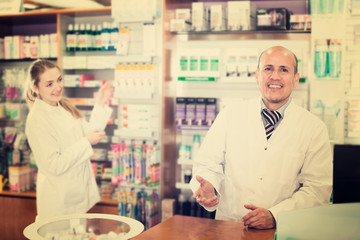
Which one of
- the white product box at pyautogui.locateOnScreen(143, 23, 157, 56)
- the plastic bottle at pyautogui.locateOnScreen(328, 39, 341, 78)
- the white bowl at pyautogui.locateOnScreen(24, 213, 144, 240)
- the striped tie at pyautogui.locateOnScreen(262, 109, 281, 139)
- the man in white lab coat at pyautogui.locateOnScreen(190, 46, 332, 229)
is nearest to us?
the white bowl at pyautogui.locateOnScreen(24, 213, 144, 240)

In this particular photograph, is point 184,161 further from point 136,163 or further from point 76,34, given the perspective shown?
point 76,34

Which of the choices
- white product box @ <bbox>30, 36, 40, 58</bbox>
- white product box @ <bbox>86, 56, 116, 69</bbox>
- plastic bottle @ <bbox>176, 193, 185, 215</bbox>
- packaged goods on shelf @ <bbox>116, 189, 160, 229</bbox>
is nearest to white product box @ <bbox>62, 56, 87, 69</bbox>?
white product box @ <bbox>86, 56, 116, 69</bbox>

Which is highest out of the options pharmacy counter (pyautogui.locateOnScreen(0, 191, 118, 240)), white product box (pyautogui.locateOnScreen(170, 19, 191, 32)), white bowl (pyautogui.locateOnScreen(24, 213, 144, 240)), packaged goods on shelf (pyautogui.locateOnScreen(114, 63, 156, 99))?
white product box (pyautogui.locateOnScreen(170, 19, 191, 32))

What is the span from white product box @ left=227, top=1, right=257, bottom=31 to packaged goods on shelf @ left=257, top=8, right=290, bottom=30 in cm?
11

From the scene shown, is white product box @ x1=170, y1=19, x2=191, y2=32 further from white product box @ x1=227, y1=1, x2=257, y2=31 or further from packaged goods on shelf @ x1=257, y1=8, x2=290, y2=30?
packaged goods on shelf @ x1=257, y1=8, x2=290, y2=30

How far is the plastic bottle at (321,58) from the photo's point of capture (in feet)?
12.9

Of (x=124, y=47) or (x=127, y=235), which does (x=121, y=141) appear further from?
(x=127, y=235)

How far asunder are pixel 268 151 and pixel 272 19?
183 centimetres

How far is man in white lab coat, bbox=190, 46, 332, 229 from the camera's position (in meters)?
2.79

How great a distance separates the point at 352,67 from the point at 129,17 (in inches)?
91.6

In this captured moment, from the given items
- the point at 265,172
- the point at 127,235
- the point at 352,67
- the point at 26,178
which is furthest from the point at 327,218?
the point at 26,178

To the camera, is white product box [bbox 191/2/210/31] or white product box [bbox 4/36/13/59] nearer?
white product box [bbox 191/2/210/31]

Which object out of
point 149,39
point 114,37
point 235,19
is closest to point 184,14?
point 149,39

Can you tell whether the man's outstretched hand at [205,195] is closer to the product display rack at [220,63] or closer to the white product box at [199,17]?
the product display rack at [220,63]
